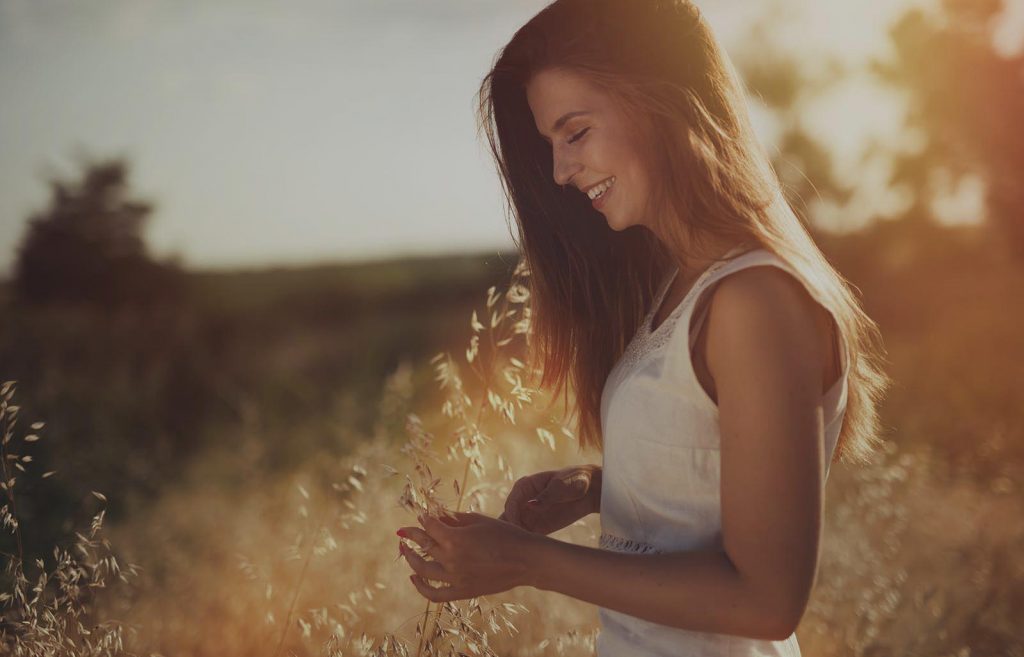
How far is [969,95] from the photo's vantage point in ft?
34.7

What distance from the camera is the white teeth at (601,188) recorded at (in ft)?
6.01

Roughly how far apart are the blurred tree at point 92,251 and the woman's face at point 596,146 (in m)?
19.9

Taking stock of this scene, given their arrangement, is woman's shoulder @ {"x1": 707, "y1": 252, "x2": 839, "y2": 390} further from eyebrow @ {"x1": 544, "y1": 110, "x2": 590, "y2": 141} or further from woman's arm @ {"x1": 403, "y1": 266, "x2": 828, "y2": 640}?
eyebrow @ {"x1": 544, "y1": 110, "x2": 590, "y2": 141}

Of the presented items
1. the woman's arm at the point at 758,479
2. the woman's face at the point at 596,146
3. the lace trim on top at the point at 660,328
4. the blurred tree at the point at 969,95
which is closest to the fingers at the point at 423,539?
the woman's arm at the point at 758,479

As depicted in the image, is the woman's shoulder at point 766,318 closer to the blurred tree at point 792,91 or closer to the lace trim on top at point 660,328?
the lace trim on top at point 660,328

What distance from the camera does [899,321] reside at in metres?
12.8

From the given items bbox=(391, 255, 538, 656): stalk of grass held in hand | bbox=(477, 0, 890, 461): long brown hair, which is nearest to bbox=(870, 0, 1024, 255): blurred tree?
bbox=(477, 0, 890, 461): long brown hair

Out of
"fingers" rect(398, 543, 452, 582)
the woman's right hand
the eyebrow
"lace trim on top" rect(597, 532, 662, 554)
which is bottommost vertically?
the woman's right hand

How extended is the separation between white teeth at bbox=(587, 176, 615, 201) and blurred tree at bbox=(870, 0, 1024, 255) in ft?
32.1

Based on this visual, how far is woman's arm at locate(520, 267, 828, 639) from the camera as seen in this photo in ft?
4.35

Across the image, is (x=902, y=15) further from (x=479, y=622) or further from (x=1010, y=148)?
(x=479, y=622)

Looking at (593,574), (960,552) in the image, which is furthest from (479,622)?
(960,552)

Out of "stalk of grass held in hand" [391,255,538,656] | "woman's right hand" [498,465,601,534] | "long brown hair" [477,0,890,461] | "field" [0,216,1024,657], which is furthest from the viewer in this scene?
"field" [0,216,1024,657]

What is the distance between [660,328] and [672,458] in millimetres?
249
